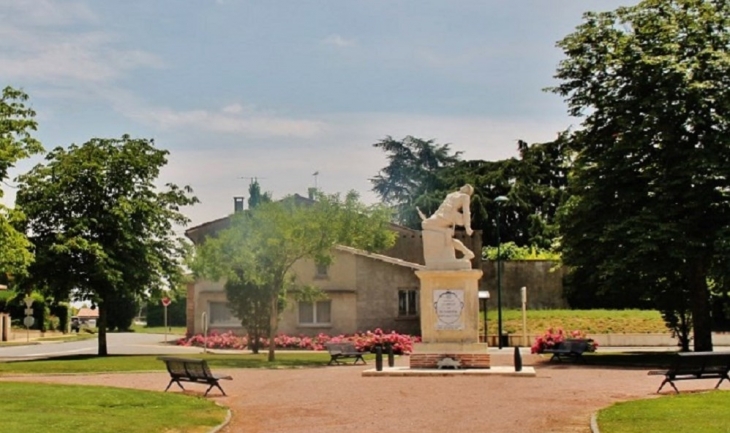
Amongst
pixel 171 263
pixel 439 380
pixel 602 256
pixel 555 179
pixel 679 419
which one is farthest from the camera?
pixel 555 179

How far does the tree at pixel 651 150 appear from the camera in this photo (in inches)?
1220

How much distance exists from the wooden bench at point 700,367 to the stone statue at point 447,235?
7.72 metres

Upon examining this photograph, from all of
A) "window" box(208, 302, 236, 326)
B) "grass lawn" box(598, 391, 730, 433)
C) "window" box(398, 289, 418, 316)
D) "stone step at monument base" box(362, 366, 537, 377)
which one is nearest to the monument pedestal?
"stone step at monument base" box(362, 366, 537, 377)

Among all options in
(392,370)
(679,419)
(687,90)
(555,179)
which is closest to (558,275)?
(555,179)

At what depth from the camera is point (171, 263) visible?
41062 mm

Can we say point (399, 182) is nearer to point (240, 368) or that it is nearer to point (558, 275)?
point (558, 275)

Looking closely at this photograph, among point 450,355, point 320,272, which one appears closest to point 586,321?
point 320,272

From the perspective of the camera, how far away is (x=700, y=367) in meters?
21.6

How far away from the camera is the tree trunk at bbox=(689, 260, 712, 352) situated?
107 ft

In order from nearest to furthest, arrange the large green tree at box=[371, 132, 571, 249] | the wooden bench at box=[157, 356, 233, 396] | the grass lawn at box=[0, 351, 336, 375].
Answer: the wooden bench at box=[157, 356, 233, 396], the grass lawn at box=[0, 351, 336, 375], the large green tree at box=[371, 132, 571, 249]

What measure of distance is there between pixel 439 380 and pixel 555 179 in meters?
54.0

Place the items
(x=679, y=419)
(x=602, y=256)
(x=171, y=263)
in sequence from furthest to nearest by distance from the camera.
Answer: (x=171, y=263) → (x=602, y=256) → (x=679, y=419)

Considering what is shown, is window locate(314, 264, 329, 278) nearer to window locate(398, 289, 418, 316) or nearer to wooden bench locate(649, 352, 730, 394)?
window locate(398, 289, 418, 316)

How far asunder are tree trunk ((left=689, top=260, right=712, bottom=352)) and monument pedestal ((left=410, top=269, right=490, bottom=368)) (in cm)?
909
